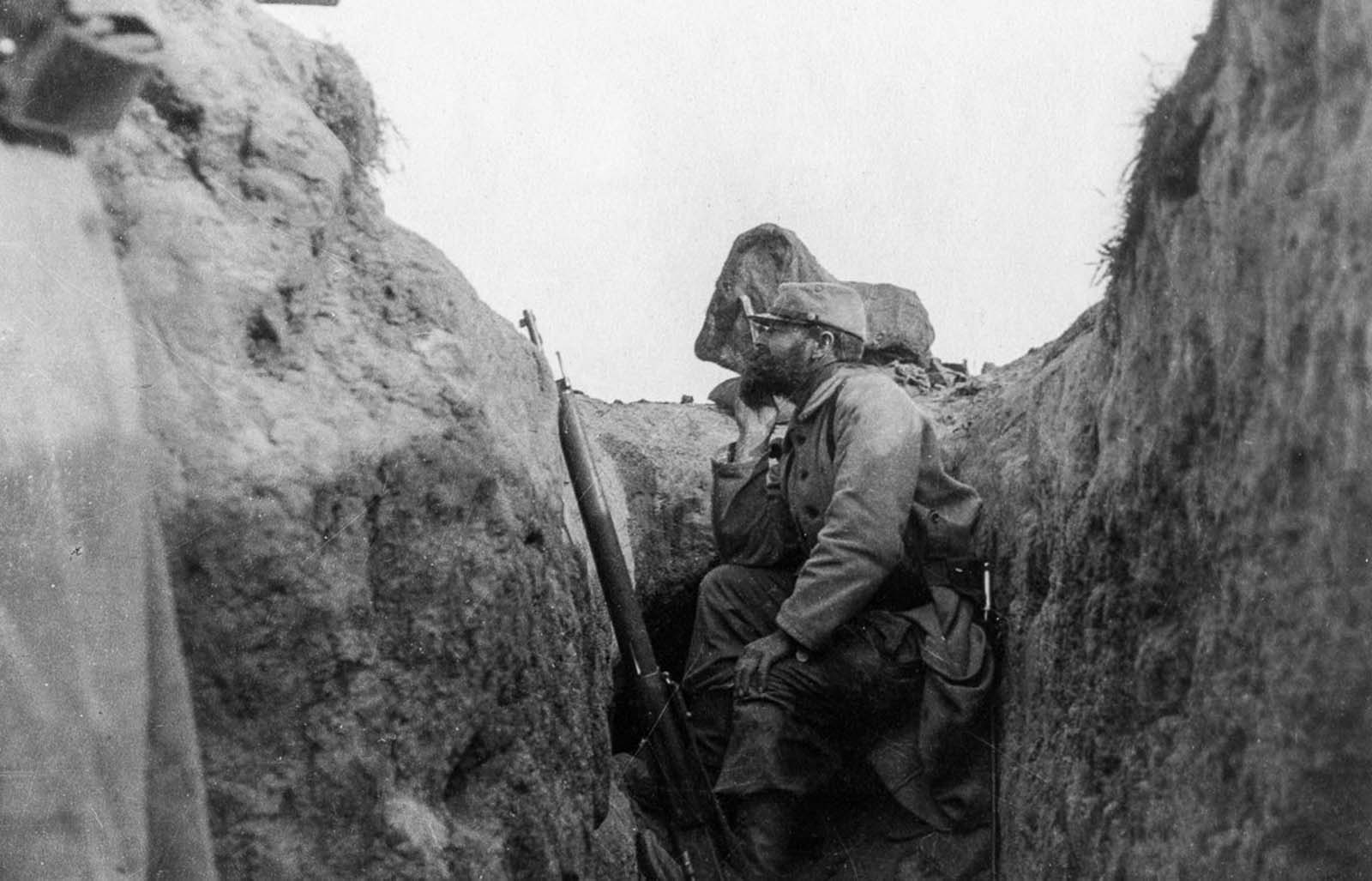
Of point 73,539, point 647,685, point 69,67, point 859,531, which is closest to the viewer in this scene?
point 73,539

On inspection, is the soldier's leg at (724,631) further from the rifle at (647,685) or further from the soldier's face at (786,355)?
the soldier's face at (786,355)

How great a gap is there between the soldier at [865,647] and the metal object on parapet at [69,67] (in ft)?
9.06

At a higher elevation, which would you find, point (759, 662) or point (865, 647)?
point (865, 647)

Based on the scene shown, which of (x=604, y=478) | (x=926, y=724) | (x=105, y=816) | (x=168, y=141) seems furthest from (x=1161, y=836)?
(x=604, y=478)

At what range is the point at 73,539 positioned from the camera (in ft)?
13.8

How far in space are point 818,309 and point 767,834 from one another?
2105 mm

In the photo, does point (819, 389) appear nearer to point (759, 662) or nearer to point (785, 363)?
point (785, 363)

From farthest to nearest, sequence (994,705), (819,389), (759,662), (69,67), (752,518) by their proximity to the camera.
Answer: (752,518)
(819,389)
(759,662)
(994,705)
(69,67)

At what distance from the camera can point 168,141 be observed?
4762mm

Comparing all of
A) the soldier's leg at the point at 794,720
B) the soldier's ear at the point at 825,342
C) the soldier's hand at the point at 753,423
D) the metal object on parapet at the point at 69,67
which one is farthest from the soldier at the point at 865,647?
the metal object on parapet at the point at 69,67

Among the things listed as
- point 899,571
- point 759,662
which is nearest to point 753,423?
point 899,571

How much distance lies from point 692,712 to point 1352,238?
12.5 ft

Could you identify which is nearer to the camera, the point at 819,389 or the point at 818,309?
the point at 819,389

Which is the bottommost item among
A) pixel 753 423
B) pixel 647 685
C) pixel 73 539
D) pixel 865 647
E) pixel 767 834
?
pixel 767 834
